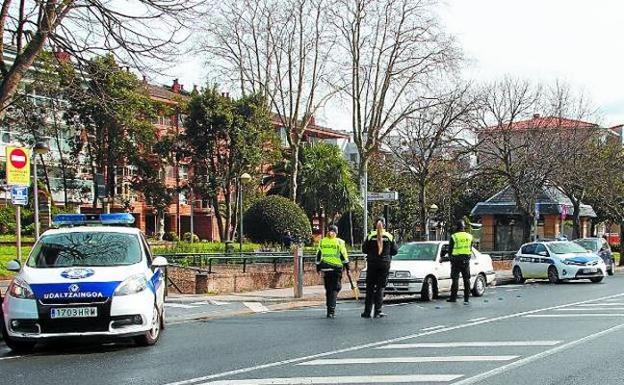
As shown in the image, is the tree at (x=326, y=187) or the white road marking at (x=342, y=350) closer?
the white road marking at (x=342, y=350)

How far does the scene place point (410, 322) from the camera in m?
14.3

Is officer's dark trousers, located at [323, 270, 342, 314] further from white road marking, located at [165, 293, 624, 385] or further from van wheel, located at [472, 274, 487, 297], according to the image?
van wheel, located at [472, 274, 487, 297]

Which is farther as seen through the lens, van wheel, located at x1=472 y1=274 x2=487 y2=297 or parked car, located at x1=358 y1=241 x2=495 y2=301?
van wheel, located at x1=472 y1=274 x2=487 y2=297

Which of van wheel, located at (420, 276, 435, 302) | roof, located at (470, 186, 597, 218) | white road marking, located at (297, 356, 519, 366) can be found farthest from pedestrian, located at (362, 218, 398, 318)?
roof, located at (470, 186, 597, 218)

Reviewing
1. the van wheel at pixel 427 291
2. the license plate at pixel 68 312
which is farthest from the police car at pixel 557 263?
the license plate at pixel 68 312

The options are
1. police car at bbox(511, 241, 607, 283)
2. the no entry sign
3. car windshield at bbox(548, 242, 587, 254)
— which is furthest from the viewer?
car windshield at bbox(548, 242, 587, 254)

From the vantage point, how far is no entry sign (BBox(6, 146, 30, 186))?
48.4ft

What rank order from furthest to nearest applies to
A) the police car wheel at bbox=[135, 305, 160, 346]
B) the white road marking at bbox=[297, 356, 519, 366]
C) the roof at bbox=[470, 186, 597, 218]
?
the roof at bbox=[470, 186, 597, 218] → the police car wheel at bbox=[135, 305, 160, 346] → the white road marking at bbox=[297, 356, 519, 366]

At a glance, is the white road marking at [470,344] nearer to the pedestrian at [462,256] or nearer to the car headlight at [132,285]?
the car headlight at [132,285]

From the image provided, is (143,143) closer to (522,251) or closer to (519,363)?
(522,251)

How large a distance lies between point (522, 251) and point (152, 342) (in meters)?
20.2

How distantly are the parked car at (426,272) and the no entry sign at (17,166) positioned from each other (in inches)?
327

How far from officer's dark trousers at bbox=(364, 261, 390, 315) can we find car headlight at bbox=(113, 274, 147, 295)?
531 cm

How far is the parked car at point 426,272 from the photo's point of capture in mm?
19547
